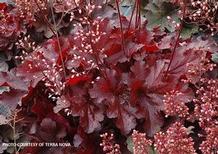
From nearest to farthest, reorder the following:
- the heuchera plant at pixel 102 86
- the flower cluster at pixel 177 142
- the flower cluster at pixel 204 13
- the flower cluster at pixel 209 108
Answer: the flower cluster at pixel 177 142 < the flower cluster at pixel 209 108 < the flower cluster at pixel 204 13 < the heuchera plant at pixel 102 86

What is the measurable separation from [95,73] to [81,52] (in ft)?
0.44

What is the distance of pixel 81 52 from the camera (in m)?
2.58

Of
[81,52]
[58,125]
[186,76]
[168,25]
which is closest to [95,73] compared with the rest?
[81,52]

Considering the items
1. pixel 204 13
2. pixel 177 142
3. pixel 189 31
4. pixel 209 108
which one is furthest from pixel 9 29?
pixel 177 142

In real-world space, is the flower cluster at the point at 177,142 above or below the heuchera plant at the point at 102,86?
above

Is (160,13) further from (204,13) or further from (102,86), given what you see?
(102,86)

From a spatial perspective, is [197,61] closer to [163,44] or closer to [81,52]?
[163,44]

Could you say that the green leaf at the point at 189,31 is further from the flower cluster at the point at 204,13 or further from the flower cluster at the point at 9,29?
the flower cluster at the point at 9,29

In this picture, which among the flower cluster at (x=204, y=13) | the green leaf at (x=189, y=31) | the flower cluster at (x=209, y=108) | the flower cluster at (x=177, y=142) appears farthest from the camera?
the green leaf at (x=189, y=31)

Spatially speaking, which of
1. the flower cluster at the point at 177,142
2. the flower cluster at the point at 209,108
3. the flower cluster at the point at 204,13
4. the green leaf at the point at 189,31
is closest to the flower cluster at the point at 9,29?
the green leaf at the point at 189,31

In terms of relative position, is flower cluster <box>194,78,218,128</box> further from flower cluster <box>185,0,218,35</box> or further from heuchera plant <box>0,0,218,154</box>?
flower cluster <box>185,0,218,35</box>

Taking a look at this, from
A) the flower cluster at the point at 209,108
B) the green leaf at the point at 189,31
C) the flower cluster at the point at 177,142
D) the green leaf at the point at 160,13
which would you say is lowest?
the green leaf at the point at 189,31

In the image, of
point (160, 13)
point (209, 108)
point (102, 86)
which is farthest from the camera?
point (160, 13)

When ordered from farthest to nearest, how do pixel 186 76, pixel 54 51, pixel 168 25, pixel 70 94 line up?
pixel 168 25, pixel 54 51, pixel 70 94, pixel 186 76
